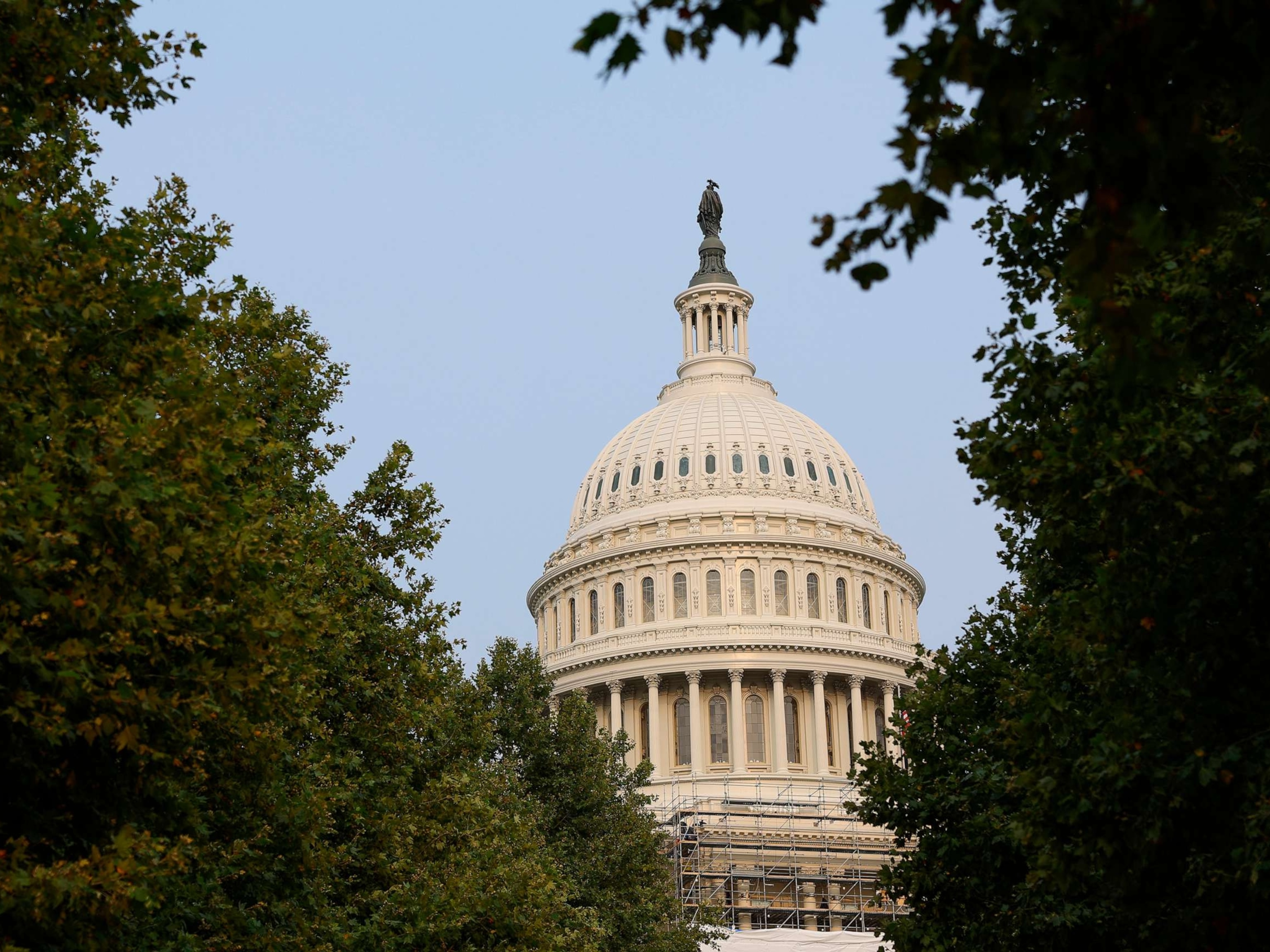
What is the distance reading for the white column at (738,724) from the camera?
107 metres

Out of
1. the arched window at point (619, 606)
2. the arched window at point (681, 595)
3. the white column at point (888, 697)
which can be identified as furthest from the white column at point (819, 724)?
the arched window at point (619, 606)

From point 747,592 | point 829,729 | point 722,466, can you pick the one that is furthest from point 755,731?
point 722,466

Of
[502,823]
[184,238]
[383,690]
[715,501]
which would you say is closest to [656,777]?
[715,501]

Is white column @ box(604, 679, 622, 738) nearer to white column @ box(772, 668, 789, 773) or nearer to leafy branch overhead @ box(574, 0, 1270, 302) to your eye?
white column @ box(772, 668, 789, 773)

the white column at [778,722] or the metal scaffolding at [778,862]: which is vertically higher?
the white column at [778,722]

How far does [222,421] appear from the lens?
18297 mm

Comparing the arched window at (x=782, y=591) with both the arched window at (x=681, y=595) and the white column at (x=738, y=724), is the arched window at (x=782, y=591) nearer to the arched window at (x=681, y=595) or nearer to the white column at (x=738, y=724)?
the arched window at (x=681, y=595)

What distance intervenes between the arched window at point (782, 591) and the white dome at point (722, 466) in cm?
398

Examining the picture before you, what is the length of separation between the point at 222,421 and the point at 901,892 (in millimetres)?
14282

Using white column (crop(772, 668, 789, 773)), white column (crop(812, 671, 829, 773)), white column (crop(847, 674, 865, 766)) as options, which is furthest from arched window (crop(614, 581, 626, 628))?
white column (crop(847, 674, 865, 766))

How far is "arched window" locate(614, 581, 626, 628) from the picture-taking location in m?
115

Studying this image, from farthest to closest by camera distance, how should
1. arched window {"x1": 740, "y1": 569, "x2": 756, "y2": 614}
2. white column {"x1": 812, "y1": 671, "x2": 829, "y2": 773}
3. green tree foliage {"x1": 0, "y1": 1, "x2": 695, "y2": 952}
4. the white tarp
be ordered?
arched window {"x1": 740, "y1": 569, "x2": 756, "y2": 614} < white column {"x1": 812, "y1": 671, "x2": 829, "y2": 773} < the white tarp < green tree foliage {"x1": 0, "y1": 1, "x2": 695, "y2": 952}

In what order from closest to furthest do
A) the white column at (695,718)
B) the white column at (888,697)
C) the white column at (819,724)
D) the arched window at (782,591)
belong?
1. the white column at (695,718)
2. the white column at (819,724)
3. the white column at (888,697)
4. the arched window at (782,591)

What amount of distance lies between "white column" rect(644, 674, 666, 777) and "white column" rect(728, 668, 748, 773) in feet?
14.1
